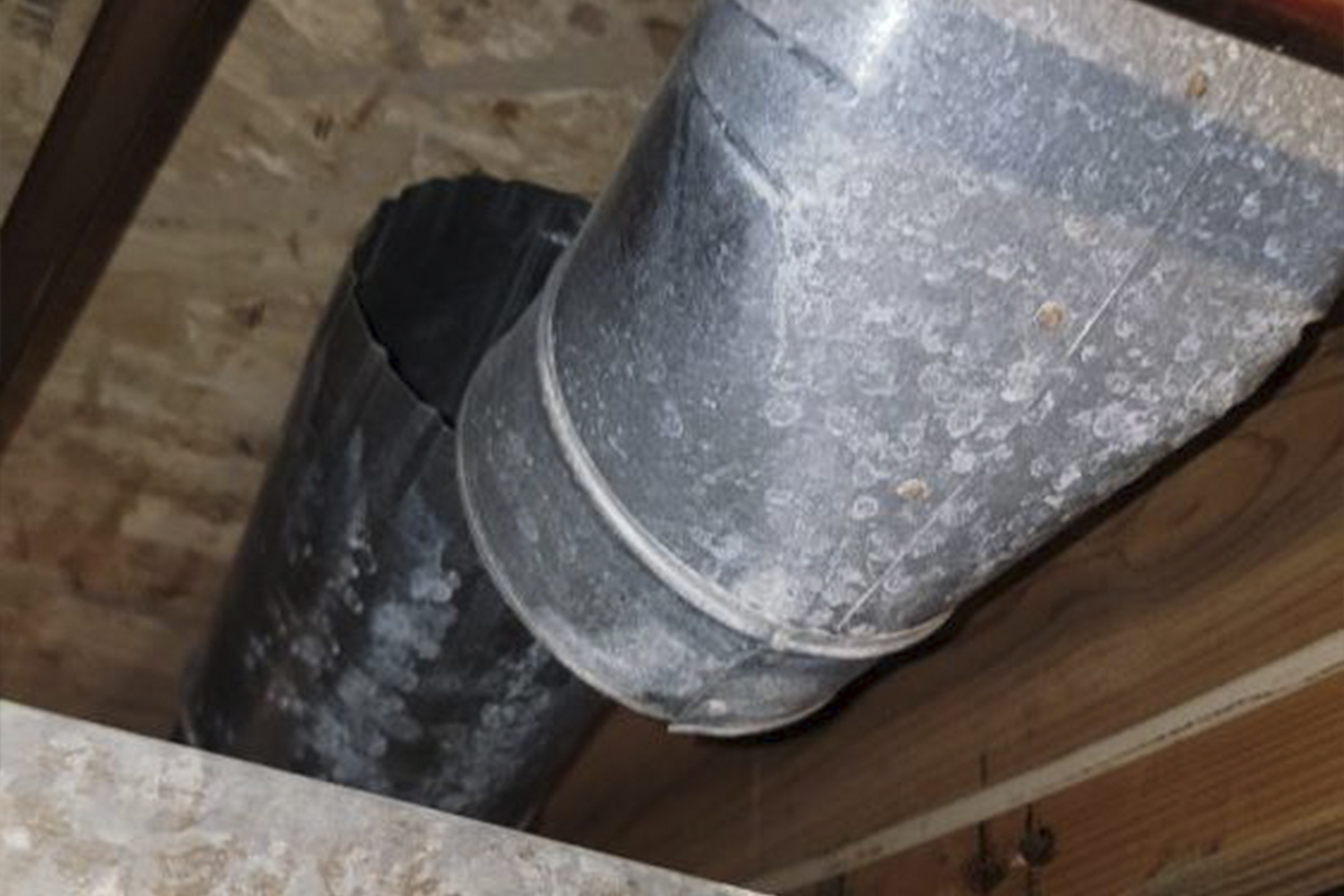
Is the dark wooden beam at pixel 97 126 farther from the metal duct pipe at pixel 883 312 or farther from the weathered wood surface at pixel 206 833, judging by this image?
the weathered wood surface at pixel 206 833

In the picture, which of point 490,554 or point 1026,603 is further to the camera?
point 1026,603

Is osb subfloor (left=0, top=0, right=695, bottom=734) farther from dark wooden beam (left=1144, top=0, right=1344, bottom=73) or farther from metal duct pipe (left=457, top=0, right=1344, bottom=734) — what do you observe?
dark wooden beam (left=1144, top=0, right=1344, bottom=73)

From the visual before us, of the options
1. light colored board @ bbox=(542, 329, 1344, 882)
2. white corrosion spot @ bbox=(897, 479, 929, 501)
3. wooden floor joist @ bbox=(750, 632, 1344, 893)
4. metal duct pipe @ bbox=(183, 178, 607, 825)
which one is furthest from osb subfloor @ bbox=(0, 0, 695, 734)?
white corrosion spot @ bbox=(897, 479, 929, 501)

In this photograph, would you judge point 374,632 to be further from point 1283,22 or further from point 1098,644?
point 1283,22

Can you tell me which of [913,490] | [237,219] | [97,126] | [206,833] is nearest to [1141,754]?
[913,490]

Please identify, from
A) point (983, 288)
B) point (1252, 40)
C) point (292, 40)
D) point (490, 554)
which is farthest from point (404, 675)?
point (1252, 40)

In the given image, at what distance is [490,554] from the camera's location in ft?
3.75

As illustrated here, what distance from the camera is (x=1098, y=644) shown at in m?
1.45

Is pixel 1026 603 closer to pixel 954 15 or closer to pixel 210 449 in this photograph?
pixel 954 15

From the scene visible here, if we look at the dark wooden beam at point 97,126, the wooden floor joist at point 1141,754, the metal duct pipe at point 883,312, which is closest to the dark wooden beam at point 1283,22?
the metal duct pipe at point 883,312

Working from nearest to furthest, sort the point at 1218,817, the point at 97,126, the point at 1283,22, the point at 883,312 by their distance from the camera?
the point at 1283,22 < the point at 883,312 < the point at 1218,817 < the point at 97,126

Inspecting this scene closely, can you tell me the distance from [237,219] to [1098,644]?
1.00m

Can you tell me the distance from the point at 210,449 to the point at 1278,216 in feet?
5.16

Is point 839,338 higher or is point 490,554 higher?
point 839,338
